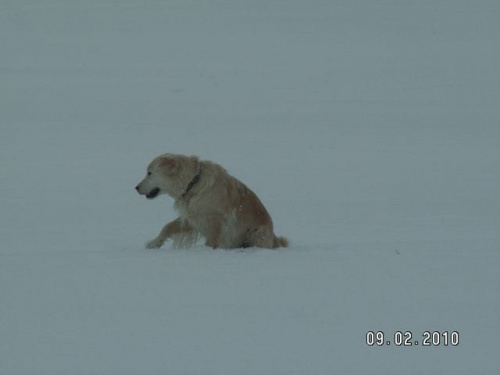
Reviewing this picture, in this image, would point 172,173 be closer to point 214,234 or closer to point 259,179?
point 214,234

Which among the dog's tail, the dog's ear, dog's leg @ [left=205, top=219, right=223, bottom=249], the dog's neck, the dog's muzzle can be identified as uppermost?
the dog's ear

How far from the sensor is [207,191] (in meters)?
8.85

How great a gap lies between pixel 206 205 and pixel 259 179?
6.84 meters

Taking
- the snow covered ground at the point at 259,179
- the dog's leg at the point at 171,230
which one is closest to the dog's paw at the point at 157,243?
the dog's leg at the point at 171,230

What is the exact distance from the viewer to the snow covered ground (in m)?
5.84

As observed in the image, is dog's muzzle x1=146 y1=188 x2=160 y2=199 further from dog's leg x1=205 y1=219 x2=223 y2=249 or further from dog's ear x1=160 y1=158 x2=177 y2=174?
dog's leg x1=205 y1=219 x2=223 y2=249

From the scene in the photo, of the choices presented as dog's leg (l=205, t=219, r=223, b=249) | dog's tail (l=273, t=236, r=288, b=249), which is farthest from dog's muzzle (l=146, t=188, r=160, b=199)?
dog's tail (l=273, t=236, r=288, b=249)

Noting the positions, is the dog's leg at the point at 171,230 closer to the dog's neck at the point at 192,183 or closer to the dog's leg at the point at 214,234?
the dog's leg at the point at 214,234

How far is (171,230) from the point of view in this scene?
9094mm

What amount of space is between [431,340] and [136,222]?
6816 millimetres

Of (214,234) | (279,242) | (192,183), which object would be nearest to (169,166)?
(192,183)

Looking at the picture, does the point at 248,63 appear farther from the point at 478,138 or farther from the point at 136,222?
the point at 136,222

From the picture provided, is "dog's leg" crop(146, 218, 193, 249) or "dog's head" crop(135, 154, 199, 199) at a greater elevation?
"dog's head" crop(135, 154, 199, 199)

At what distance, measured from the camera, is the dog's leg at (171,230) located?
9039 mm
